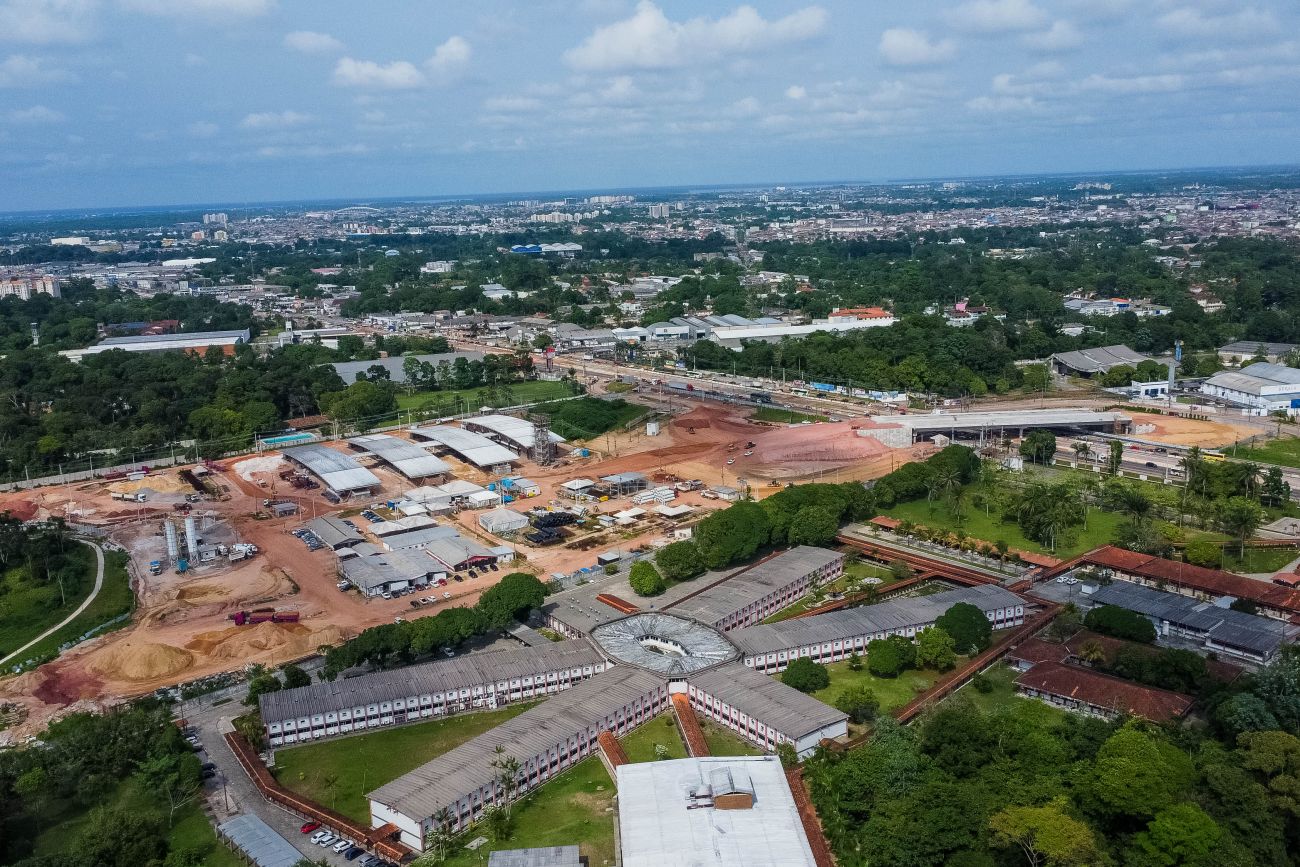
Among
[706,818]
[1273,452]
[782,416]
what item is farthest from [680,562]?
[1273,452]

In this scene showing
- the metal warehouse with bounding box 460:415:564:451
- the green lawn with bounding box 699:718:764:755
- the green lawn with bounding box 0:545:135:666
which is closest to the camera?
the green lawn with bounding box 699:718:764:755

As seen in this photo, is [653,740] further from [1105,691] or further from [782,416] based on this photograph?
[782,416]

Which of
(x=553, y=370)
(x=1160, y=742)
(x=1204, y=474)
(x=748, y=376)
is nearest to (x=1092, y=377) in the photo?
(x=748, y=376)

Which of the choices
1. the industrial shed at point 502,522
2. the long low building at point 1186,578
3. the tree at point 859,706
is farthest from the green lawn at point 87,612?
the long low building at point 1186,578

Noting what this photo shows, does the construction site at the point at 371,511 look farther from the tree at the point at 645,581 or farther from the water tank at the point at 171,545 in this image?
the tree at the point at 645,581

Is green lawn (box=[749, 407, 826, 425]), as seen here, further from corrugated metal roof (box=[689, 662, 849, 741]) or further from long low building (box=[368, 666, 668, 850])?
long low building (box=[368, 666, 668, 850])

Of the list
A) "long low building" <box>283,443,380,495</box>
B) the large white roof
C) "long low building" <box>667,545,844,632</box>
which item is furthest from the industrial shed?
the large white roof
